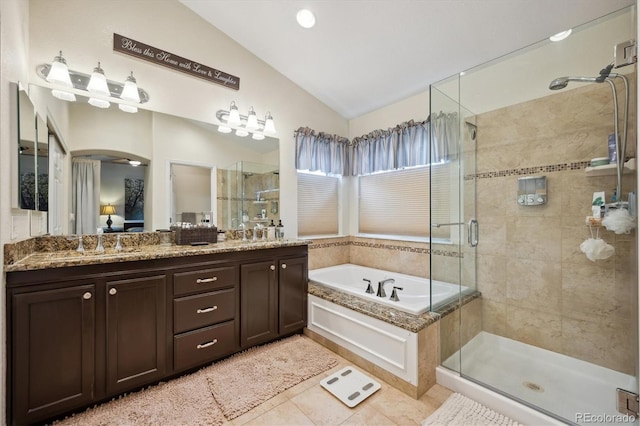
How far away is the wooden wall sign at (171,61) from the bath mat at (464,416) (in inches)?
128

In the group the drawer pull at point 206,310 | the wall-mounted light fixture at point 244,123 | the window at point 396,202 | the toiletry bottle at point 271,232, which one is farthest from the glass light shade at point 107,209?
the window at point 396,202

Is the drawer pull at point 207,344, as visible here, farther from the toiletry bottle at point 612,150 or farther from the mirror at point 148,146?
the toiletry bottle at point 612,150

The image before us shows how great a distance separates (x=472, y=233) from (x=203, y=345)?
2.55 m

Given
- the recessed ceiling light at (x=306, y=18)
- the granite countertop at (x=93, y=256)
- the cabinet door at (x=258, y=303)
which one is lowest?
the cabinet door at (x=258, y=303)

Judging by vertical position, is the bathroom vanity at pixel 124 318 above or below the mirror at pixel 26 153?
below

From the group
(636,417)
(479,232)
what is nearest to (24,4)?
(479,232)

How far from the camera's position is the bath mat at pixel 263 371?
176 cm

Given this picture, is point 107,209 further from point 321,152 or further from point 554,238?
point 554,238

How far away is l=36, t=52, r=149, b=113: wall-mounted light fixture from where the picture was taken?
1888 millimetres

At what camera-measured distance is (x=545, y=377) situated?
192 cm

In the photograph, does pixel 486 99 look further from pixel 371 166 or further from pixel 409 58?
pixel 371 166

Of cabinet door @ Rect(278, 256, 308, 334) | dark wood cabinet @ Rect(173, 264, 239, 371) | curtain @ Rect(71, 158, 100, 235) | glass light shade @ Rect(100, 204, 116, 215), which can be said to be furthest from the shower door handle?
curtain @ Rect(71, 158, 100, 235)

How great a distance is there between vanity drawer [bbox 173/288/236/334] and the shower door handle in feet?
7.21

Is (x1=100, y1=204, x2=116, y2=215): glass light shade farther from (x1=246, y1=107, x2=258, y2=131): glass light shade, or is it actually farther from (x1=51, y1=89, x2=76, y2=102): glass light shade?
(x1=246, y1=107, x2=258, y2=131): glass light shade
